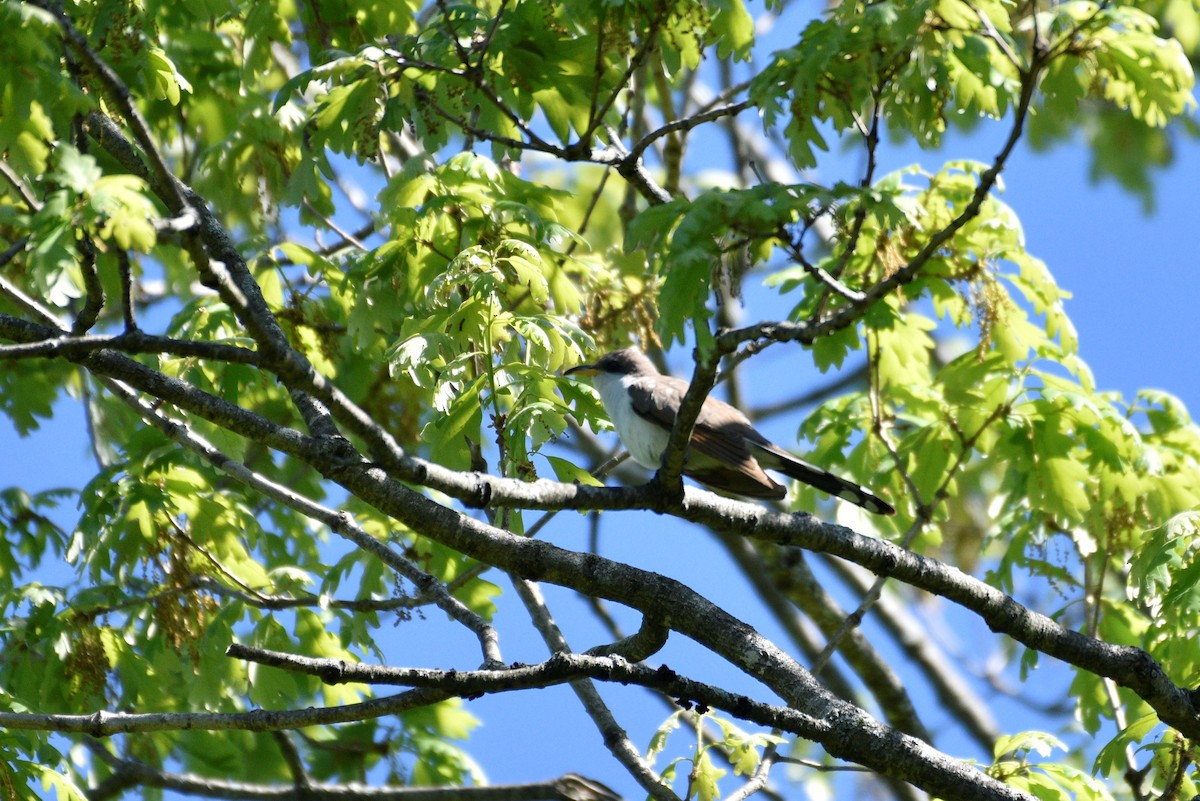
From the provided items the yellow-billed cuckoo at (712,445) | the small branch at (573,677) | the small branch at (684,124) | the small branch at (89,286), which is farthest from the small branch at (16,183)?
the yellow-billed cuckoo at (712,445)

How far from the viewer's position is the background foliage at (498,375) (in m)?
3.45

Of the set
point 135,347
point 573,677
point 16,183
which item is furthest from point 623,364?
point 135,347

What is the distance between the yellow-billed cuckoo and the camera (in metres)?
5.95

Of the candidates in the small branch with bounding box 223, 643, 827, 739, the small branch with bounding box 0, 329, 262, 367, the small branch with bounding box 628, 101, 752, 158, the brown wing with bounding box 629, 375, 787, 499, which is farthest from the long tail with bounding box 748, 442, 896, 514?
the small branch with bounding box 0, 329, 262, 367

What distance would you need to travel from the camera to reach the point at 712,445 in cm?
613

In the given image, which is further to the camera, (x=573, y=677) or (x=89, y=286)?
(x=573, y=677)

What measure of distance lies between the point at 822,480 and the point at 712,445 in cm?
62

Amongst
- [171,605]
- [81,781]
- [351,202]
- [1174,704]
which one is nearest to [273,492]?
[171,605]

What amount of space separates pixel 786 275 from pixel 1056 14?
89.4 inches

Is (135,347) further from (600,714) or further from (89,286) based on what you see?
(600,714)

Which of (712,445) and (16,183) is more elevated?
(712,445)

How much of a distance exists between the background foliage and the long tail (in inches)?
15.0

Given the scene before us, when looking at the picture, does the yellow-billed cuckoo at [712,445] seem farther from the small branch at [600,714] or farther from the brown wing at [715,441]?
the small branch at [600,714]

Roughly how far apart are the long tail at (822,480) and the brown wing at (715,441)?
0.39 feet
